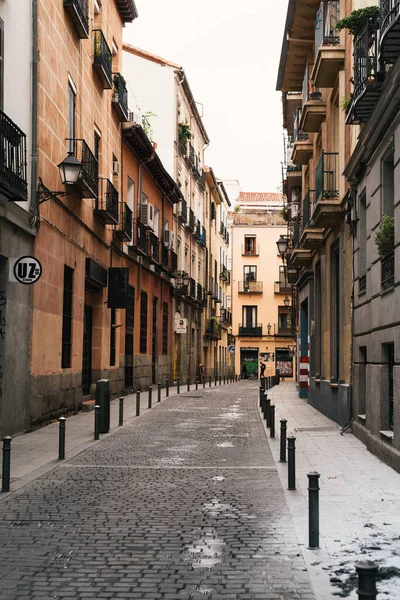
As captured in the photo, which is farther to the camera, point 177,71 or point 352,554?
point 177,71

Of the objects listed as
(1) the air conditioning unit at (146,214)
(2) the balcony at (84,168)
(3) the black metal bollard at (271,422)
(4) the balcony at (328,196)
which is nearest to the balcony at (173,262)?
(1) the air conditioning unit at (146,214)

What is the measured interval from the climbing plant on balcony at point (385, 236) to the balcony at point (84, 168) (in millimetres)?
→ 8233

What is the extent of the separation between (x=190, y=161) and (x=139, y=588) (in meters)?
37.9

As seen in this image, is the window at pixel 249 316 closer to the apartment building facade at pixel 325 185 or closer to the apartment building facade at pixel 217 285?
the apartment building facade at pixel 217 285

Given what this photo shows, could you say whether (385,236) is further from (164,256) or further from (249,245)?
(249,245)

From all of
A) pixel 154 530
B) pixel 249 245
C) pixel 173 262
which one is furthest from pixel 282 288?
pixel 154 530

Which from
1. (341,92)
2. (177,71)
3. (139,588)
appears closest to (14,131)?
(341,92)

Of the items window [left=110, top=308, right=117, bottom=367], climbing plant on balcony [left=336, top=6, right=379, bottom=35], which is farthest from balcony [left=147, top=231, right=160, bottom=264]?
climbing plant on balcony [left=336, top=6, right=379, bottom=35]

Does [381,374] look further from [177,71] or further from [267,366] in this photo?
[267,366]

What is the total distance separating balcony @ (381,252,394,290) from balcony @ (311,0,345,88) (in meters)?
6.85

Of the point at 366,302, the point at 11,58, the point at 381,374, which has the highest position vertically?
the point at 11,58

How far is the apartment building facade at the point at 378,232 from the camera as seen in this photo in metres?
10.4

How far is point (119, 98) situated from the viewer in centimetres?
2511

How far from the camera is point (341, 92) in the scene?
17.1m
